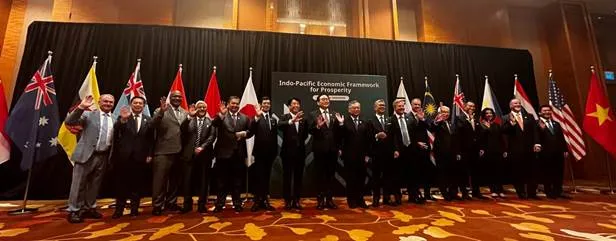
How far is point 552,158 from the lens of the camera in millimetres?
4410

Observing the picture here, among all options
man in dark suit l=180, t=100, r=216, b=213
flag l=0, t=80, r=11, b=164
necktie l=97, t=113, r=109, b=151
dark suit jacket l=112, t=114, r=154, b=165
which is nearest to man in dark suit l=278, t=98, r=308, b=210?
man in dark suit l=180, t=100, r=216, b=213

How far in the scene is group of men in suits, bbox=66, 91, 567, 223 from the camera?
320cm

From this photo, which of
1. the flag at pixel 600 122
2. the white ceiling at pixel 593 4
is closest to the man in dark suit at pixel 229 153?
the flag at pixel 600 122

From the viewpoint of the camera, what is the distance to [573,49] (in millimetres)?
7449

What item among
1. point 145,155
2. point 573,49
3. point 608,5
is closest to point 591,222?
point 145,155

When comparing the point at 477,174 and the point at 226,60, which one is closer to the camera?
the point at 477,174

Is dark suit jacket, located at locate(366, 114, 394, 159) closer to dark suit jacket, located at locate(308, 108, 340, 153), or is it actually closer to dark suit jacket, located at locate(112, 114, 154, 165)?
dark suit jacket, located at locate(308, 108, 340, 153)

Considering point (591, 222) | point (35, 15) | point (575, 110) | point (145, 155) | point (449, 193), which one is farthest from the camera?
point (575, 110)

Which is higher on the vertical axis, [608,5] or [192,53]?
[608,5]

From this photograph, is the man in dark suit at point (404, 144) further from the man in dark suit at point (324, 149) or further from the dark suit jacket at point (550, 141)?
the dark suit jacket at point (550, 141)

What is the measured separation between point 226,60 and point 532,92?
693 centimetres

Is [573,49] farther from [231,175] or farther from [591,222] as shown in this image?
[231,175]

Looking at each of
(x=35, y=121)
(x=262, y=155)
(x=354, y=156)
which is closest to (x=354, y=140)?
(x=354, y=156)

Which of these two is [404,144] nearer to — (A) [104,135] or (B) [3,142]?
(A) [104,135]
